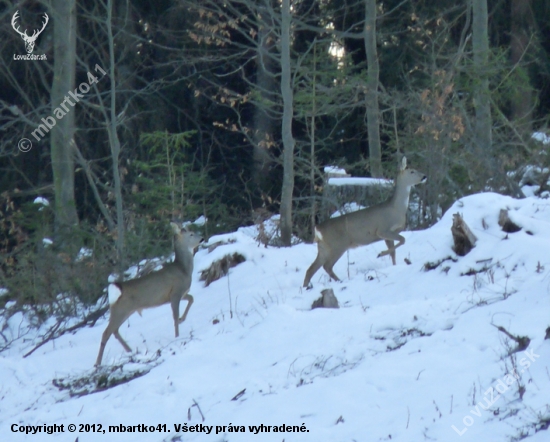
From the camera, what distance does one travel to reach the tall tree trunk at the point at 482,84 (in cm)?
1452

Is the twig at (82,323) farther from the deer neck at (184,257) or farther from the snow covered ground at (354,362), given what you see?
the deer neck at (184,257)

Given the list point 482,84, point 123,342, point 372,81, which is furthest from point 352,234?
point 372,81

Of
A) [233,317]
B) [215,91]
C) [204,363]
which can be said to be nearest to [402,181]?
[233,317]

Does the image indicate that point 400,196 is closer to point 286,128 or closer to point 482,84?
point 286,128

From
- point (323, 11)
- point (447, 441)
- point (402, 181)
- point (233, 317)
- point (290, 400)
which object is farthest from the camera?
point (323, 11)

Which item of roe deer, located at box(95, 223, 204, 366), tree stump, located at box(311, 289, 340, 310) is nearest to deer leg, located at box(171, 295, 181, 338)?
roe deer, located at box(95, 223, 204, 366)

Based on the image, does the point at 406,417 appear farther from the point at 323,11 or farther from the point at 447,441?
the point at 323,11

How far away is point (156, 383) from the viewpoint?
7195 mm

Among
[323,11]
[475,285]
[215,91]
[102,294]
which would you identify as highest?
[323,11]

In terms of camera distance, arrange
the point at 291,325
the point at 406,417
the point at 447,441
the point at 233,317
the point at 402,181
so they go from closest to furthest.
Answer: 1. the point at 447,441
2. the point at 406,417
3. the point at 291,325
4. the point at 233,317
5. the point at 402,181

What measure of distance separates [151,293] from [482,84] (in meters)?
7.93

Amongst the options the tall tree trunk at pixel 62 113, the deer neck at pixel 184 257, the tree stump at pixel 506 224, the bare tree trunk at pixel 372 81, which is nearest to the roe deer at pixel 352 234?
the deer neck at pixel 184 257

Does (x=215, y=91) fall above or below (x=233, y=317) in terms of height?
above

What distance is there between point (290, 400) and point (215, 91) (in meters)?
17.6
